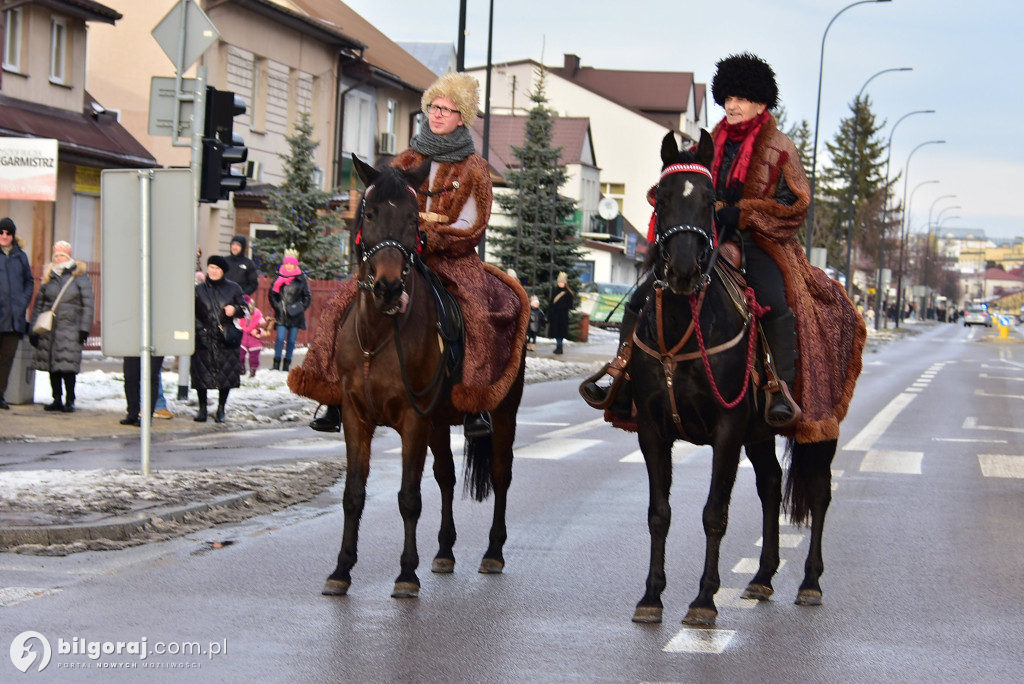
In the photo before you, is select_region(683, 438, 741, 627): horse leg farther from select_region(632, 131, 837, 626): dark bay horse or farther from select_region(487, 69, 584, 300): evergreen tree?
select_region(487, 69, 584, 300): evergreen tree

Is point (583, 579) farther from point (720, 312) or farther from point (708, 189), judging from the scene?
point (708, 189)

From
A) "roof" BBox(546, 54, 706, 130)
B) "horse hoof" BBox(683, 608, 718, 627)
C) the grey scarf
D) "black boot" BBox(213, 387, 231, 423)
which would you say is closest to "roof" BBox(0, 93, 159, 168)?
"black boot" BBox(213, 387, 231, 423)

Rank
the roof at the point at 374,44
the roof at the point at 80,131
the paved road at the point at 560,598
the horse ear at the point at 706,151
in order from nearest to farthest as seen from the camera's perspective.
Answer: the paved road at the point at 560,598, the horse ear at the point at 706,151, the roof at the point at 80,131, the roof at the point at 374,44

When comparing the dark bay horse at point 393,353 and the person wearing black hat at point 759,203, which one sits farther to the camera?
the person wearing black hat at point 759,203

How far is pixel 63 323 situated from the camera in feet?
55.1

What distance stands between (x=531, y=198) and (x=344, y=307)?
3913 cm

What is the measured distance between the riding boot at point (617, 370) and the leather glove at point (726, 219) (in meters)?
0.64

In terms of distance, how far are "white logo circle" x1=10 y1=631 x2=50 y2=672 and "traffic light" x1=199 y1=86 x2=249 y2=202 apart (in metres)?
10.1

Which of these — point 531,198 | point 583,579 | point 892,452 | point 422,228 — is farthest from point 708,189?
point 531,198

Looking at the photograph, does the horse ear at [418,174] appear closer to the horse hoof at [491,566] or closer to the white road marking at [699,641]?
the horse hoof at [491,566]

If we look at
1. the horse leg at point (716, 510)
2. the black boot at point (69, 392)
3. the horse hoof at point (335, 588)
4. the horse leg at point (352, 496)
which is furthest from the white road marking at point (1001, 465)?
the black boot at point (69, 392)

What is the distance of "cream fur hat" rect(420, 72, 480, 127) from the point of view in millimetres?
8641

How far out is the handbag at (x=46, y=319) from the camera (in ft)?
55.0

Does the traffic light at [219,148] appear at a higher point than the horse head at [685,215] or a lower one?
higher
